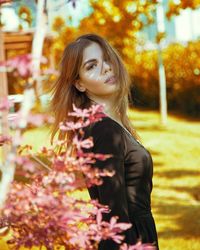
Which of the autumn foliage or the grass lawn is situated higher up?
the autumn foliage

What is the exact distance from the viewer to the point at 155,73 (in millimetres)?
13812

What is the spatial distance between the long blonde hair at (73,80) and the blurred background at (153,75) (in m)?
0.08

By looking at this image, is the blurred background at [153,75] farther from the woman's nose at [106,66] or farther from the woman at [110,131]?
the woman's nose at [106,66]

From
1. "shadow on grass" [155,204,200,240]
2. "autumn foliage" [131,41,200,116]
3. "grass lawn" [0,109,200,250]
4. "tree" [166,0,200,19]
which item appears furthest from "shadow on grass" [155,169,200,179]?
"autumn foliage" [131,41,200,116]

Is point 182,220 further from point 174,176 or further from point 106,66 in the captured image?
point 106,66

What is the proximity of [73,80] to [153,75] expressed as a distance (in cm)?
1145

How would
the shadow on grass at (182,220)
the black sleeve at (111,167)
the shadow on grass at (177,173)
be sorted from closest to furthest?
the black sleeve at (111,167) → the shadow on grass at (182,220) → the shadow on grass at (177,173)

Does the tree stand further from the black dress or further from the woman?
the black dress

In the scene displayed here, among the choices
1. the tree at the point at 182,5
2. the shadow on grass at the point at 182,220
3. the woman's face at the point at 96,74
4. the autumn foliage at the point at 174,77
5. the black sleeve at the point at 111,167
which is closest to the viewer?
the black sleeve at the point at 111,167

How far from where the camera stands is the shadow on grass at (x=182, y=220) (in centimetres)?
508

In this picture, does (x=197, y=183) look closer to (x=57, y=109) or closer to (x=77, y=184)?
(x=57, y=109)

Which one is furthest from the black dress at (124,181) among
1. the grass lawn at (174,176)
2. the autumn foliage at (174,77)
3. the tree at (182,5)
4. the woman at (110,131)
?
the autumn foliage at (174,77)

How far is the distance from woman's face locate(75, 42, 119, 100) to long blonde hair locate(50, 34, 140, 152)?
0.06ft

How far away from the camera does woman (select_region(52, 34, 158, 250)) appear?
2.29 metres
